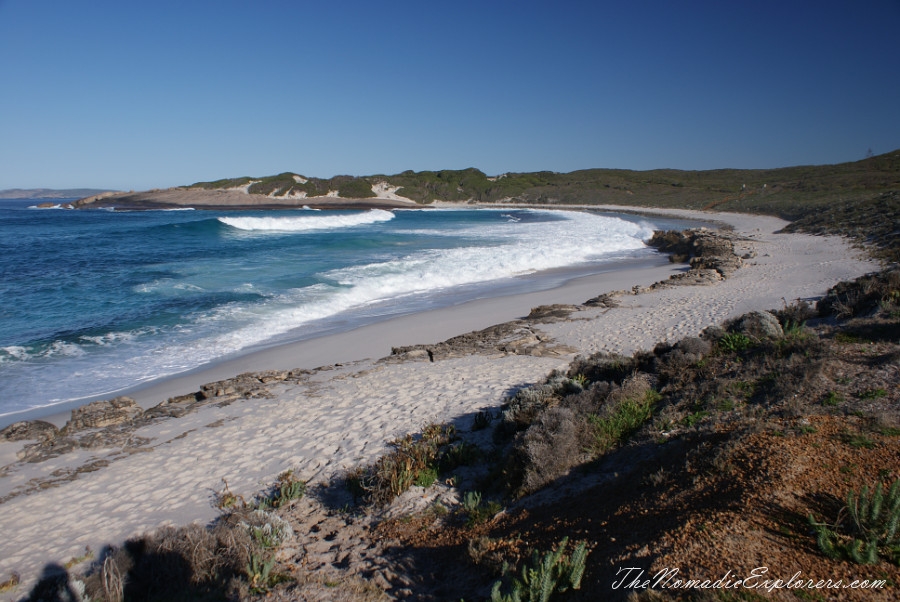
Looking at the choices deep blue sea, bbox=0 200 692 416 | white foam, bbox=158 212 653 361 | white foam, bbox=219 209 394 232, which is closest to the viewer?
deep blue sea, bbox=0 200 692 416

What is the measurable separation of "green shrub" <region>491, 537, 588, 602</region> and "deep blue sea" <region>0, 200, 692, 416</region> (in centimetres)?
878

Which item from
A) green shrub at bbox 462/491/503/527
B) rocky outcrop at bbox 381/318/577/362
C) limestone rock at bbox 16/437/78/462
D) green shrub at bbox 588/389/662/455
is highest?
green shrub at bbox 588/389/662/455

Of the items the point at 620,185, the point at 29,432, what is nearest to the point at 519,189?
the point at 620,185

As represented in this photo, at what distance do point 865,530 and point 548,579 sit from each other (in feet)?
5.39

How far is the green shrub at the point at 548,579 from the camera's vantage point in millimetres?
2660

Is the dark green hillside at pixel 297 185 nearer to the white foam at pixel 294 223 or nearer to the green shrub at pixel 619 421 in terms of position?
the white foam at pixel 294 223

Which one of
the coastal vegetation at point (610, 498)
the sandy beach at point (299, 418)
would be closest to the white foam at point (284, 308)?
the sandy beach at point (299, 418)

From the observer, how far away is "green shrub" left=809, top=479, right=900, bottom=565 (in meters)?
2.50

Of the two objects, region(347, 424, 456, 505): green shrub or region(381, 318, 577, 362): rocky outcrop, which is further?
region(381, 318, 577, 362): rocky outcrop

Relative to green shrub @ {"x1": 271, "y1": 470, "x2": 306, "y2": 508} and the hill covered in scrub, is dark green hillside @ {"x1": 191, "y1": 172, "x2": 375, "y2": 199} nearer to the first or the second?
the hill covered in scrub

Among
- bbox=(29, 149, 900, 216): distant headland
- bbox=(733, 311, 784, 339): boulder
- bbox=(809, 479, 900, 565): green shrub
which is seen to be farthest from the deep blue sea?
bbox=(29, 149, 900, 216): distant headland

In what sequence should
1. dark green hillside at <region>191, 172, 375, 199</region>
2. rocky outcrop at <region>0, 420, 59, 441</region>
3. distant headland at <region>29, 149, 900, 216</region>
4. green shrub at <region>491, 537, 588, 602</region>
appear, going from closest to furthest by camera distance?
green shrub at <region>491, 537, 588, 602</region> < rocky outcrop at <region>0, 420, 59, 441</region> < distant headland at <region>29, 149, 900, 216</region> < dark green hillside at <region>191, 172, 375, 199</region>

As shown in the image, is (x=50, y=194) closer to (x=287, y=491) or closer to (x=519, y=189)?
(x=519, y=189)

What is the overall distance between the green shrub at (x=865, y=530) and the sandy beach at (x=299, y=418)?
12.8 feet
